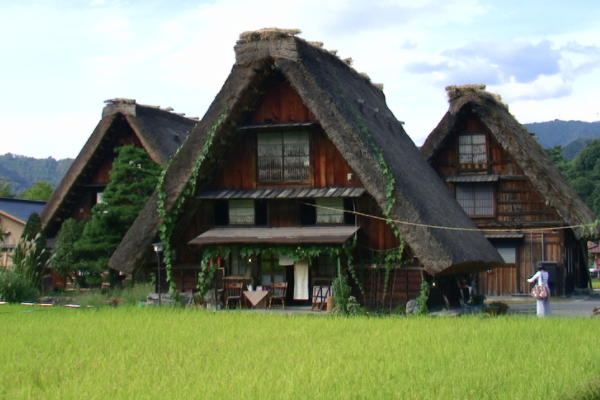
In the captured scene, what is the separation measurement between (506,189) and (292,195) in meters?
9.90

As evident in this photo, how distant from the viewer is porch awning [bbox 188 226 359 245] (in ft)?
61.5

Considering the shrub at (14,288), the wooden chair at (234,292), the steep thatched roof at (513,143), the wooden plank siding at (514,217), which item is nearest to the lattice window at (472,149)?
the wooden plank siding at (514,217)

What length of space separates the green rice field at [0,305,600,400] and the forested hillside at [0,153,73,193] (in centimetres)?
12170

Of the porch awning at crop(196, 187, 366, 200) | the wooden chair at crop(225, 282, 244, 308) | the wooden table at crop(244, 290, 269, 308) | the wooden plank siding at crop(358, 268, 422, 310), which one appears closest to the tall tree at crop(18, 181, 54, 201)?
the porch awning at crop(196, 187, 366, 200)

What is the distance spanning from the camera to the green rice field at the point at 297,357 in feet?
28.2

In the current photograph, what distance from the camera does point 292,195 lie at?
64.8 feet

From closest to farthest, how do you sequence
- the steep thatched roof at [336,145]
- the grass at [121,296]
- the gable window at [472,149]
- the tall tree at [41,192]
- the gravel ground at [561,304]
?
1. the steep thatched roof at [336,145]
2. the grass at [121,296]
3. the gravel ground at [561,304]
4. the gable window at [472,149]
5. the tall tree at [41,192]

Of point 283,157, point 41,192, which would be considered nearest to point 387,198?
point 283,157

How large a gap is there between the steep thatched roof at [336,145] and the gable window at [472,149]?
4976 millimetres

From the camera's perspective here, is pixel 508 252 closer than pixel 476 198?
Yes

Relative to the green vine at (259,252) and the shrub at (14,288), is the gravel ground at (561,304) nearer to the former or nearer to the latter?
the green vine at (259,252)

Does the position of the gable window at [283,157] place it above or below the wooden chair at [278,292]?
above

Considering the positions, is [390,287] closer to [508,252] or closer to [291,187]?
[291,187]

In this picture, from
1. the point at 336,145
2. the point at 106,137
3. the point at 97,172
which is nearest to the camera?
the point at 336,145
